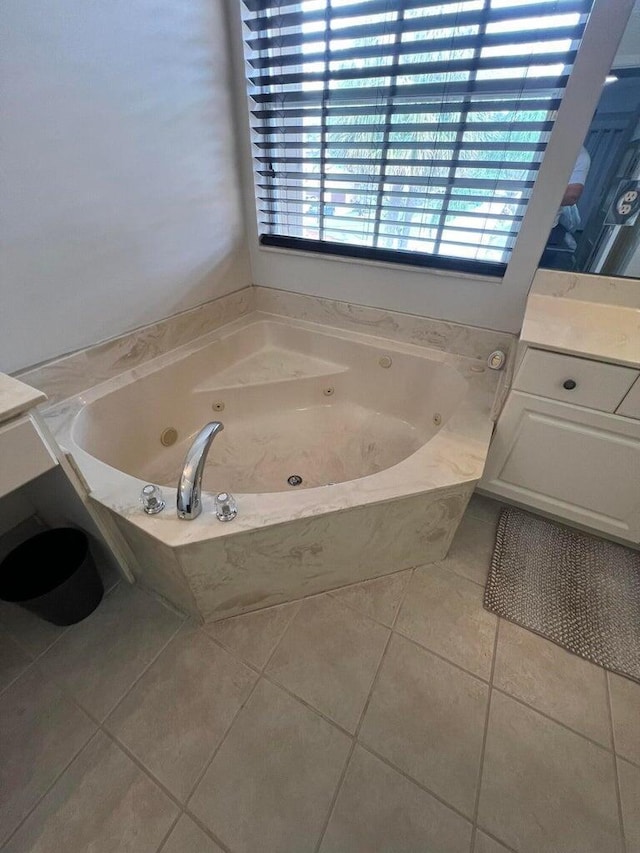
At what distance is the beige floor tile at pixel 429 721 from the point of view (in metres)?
0.90

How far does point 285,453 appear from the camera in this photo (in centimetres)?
170

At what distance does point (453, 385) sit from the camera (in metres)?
1.58

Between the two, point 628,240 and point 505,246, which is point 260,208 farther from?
point 628,240

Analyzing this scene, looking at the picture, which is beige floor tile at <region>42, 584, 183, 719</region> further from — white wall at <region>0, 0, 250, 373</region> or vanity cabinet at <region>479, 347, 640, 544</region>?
vanity cabinet at <region>479, 347, 640, 544</region>

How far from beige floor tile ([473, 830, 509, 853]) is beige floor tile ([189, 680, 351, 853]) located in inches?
13.2

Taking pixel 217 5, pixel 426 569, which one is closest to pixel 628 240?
pixel 426 569

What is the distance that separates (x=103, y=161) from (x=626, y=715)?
2.36 metres

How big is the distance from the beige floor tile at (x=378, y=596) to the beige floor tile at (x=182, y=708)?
1.29ft

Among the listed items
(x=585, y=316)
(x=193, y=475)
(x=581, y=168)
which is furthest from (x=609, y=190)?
(x=193, y=475)

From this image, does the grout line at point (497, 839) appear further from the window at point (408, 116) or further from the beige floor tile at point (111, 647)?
the window at point (408, 116)

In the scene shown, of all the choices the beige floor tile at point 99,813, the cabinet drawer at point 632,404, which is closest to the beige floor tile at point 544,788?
the beige floor tile at point 99,813

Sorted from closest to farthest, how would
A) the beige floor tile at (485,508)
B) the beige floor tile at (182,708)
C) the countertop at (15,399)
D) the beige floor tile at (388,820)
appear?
the countertop at (15,399)
the beige floor tile at (388,820)
the beige floor tile at (182,708)
the beige floor tile at (485,508)

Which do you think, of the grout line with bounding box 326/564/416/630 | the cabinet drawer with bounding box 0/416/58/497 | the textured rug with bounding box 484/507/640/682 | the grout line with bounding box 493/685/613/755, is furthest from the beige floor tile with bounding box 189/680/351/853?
the cabinet drawer with bounding box 0/416/58/497

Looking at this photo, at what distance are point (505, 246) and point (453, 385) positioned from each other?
0.58 metres
